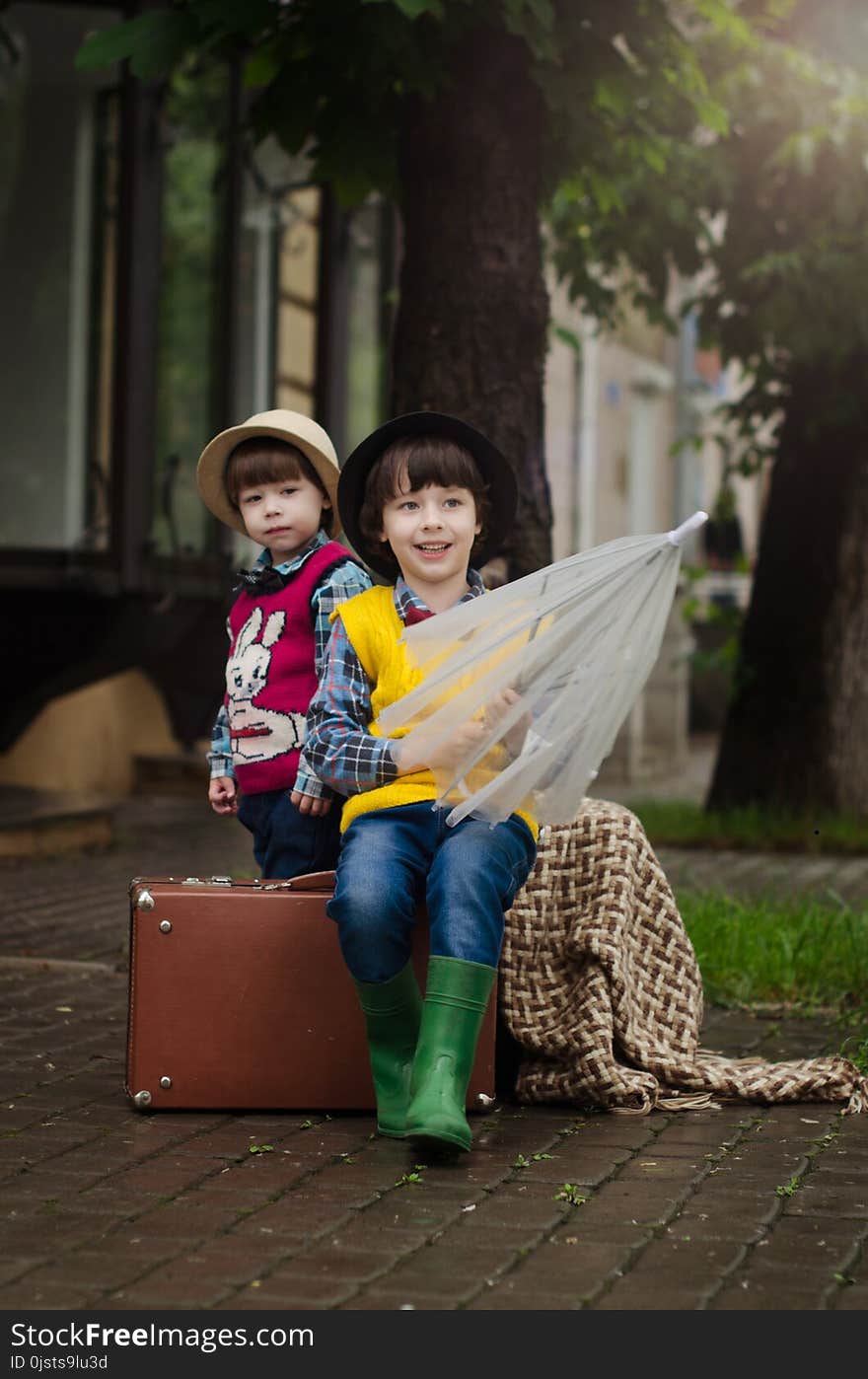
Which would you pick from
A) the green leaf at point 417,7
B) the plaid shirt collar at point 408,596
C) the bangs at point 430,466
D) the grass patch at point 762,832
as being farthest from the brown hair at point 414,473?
the grass patch at point 762,832

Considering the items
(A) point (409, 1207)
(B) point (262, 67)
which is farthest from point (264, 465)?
(B) point (262, 67)

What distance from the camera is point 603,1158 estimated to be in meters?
3.94

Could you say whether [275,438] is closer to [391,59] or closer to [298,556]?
[298,556]

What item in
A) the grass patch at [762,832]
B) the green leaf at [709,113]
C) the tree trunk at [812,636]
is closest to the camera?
the green leaf at [709,113]

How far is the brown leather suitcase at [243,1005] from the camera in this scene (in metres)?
4.24

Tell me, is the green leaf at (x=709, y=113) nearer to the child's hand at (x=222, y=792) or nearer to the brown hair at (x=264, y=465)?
the brown hair at (x=264, y=465)

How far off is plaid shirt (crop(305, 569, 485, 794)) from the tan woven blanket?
2.31 feet

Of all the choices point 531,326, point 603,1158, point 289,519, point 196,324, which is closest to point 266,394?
point 196,324

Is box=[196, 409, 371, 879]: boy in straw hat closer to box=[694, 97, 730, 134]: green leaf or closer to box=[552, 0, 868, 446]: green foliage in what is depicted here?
box=[694, 97, 730, 134]: green leaf

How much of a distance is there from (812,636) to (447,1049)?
7074 mm

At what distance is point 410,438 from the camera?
4316 mm

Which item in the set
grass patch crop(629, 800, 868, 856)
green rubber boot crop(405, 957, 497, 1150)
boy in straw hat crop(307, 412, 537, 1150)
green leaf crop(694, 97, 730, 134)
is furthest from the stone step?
green rubber boot crop(405, 957, 497, 1150)

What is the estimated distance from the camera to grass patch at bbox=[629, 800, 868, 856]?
9820 mm

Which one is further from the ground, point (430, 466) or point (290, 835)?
point (430, 466)
